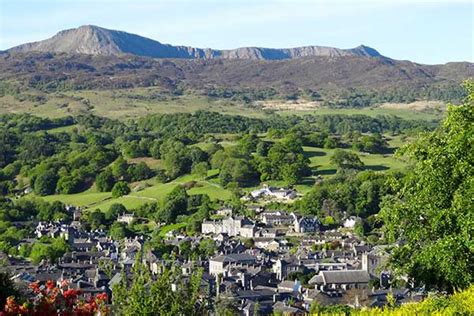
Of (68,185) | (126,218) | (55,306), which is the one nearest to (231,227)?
(126,218)

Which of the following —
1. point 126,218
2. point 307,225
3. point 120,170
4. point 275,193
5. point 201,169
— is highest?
point 201,169

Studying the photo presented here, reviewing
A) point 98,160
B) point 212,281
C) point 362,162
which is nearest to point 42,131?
point 98,160

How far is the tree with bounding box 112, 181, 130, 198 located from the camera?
82188 millimetres

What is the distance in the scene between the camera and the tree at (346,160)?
8362 centimetres

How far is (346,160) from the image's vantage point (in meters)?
84.5

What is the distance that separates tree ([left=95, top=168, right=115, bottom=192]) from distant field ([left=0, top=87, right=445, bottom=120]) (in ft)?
182

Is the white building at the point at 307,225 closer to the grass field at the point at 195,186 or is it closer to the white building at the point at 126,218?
the grass field at the point at 195,186

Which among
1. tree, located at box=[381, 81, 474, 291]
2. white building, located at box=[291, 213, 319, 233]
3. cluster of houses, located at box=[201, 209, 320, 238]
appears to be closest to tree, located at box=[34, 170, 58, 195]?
cluster of houses, located at box=[201, 209, 320, 238]

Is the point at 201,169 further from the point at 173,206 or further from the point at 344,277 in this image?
the point at 344,277

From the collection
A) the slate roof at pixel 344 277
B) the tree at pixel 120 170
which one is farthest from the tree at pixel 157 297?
the tree at pixel 120 170

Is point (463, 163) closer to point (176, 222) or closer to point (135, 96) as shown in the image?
point (176, 222)

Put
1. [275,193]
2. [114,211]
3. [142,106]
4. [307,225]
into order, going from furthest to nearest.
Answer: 1. [142,106]
2. [275,193]
3. [114,211]
4. [307,225]

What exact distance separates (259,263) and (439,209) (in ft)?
128

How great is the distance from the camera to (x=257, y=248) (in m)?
59.6
